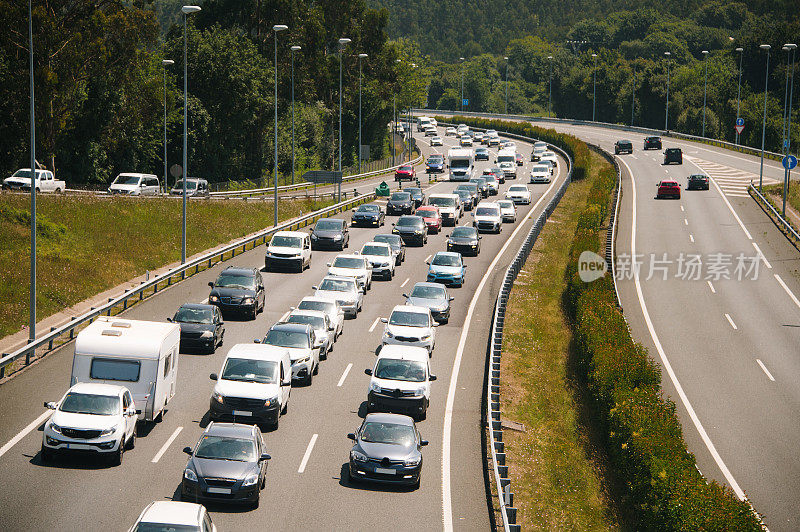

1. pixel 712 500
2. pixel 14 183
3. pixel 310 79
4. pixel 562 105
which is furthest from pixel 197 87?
pixel 562 105

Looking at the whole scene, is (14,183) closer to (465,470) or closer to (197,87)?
(197,87)

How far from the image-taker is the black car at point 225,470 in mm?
19047

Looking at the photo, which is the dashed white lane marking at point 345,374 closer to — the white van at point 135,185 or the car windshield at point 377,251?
the car windshield at point 377,251

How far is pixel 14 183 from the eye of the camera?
5522 cm

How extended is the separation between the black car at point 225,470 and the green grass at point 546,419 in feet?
22.3

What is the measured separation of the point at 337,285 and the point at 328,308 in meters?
4.07

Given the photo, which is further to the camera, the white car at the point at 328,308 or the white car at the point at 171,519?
the white car at the point at 328,308

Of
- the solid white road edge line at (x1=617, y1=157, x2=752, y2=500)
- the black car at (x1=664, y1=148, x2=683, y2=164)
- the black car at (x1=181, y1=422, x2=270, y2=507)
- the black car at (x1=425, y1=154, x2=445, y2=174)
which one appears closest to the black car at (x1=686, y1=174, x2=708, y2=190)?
the black car at (x1=664, y1=148, x2=683, y2=164)

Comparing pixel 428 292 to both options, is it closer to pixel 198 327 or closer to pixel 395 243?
pixel 198 327

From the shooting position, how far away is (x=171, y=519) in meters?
Answer: 15.5

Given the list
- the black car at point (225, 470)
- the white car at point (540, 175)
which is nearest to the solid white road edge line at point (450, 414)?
the black car at point (225, 470)

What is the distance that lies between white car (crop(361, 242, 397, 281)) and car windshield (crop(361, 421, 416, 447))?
73.1 ft

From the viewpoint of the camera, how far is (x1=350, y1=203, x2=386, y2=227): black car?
2274 inches

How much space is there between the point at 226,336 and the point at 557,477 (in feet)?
43.7
